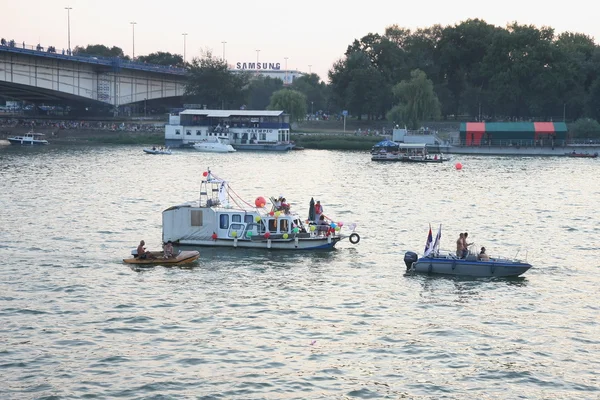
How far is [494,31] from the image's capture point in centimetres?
17612

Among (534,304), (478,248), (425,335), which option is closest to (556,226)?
(478,248)

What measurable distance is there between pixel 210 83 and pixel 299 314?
156738 millimetres

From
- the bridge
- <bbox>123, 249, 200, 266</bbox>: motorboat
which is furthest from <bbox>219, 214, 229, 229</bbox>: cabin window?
the bridge

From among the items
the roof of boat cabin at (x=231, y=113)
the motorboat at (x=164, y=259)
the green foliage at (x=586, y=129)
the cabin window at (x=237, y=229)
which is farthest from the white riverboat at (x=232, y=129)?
the motorboat at (x=164, y=259)

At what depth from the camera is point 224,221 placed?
50500mm

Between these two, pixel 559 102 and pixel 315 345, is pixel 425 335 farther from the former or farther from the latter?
pixel 559 102

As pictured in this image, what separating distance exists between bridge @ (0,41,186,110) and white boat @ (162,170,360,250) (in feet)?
290

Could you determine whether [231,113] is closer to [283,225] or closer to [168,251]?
[283,225]

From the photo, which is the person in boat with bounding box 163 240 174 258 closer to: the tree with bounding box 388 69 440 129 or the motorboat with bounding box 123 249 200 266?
the motorboat with bounding box 123 249 200 266

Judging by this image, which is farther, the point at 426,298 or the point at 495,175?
the point at 495,175

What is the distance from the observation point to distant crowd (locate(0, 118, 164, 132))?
6693 inches

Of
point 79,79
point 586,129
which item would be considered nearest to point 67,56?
point 79,79

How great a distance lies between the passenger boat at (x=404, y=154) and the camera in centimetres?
12800

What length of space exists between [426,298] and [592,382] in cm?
1117
